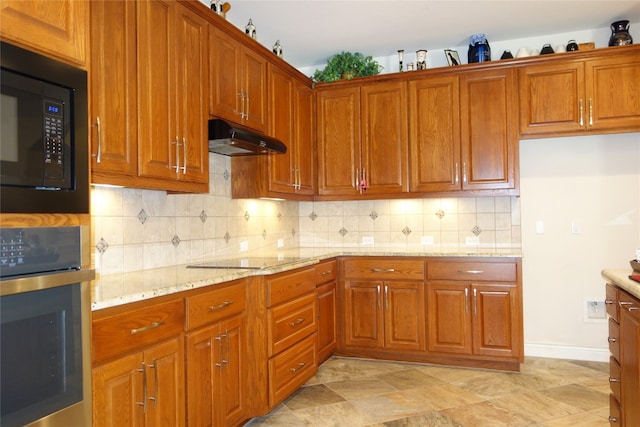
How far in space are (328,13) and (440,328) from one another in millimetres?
2466

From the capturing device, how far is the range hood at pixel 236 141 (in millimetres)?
2629

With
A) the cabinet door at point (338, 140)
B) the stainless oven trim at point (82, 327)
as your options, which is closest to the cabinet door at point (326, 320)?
the cabinet door at point (338, 140)

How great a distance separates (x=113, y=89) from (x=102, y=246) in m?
0.80

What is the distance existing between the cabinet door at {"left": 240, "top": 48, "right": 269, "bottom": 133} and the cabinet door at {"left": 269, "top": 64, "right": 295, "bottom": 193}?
105mm

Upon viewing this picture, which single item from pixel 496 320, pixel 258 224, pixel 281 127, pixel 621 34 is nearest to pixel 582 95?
pixel 621 34

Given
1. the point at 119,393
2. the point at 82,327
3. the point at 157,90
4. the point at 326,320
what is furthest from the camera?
the point at 326,320

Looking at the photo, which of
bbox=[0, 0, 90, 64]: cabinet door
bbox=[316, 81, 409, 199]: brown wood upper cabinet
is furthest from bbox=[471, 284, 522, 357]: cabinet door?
bbox=[0, 0, 90, 64]: cabinet door

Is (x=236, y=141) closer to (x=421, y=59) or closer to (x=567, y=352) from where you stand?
(x=421, y=59)

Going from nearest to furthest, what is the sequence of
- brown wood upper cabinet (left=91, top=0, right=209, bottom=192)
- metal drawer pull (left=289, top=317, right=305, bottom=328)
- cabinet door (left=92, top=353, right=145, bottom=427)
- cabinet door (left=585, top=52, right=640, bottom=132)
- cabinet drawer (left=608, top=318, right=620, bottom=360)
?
cabinet door (left=92, top=353, right=145, bottom=427) < brown wood upper cabinet (left=91, top=0, right=209, bottom=192) < cabinet drawer (left=608, top=318, right=620, bottom=360) < metal drawer pull (left=289, top=317, right=305, bottom=328) < cabinet door (left=585, top=52, right=640, bottom=132)

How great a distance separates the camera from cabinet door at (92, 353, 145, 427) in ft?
5.30

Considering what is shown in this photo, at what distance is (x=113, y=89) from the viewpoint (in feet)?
6.56

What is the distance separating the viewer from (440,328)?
142 inches

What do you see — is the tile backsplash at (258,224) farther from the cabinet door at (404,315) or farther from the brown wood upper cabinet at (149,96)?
the cabinet door at (404,315)

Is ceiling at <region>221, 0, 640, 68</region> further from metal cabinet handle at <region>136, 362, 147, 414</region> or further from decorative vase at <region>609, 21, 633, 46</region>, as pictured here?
metal cabinet handle at <region>136, 362, 147, 414</region>
